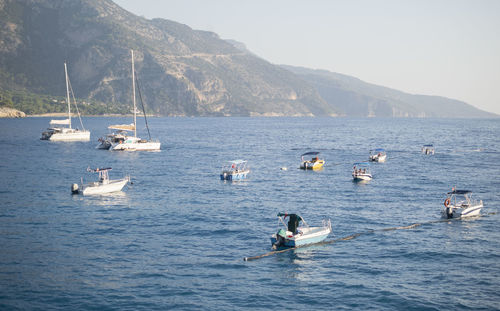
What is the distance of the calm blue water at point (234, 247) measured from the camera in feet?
101

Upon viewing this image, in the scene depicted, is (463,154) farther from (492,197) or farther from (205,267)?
(205,267)

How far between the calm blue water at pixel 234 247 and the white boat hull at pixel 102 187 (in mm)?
2058

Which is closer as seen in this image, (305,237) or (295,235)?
(295,235)

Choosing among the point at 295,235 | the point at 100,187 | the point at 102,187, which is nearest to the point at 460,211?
the point at 295,235

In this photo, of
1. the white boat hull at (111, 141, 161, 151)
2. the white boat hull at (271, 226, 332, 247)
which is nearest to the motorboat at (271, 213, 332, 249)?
the white boat hull at (271, 226, 332, 247)

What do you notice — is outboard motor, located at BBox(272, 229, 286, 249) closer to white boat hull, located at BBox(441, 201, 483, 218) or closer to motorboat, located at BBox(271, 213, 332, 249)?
motorboat, located at BBox(271, 213, 332, 249)

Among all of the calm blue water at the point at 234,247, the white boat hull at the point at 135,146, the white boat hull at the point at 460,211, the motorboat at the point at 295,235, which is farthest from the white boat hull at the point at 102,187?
the white boat hull at the point at 135,146

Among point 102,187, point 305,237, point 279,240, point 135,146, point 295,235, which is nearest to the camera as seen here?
point 279,240

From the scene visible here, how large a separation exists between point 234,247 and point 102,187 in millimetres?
30132

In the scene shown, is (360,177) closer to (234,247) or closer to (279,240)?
(279,240)

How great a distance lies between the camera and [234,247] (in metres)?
41.0

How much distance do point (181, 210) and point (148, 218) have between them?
18.1ft

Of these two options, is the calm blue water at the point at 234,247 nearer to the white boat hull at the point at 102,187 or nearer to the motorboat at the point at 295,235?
the motorboat at the point at 295,235

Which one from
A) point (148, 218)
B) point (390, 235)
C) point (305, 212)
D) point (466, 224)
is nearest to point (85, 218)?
point (148, 218)
